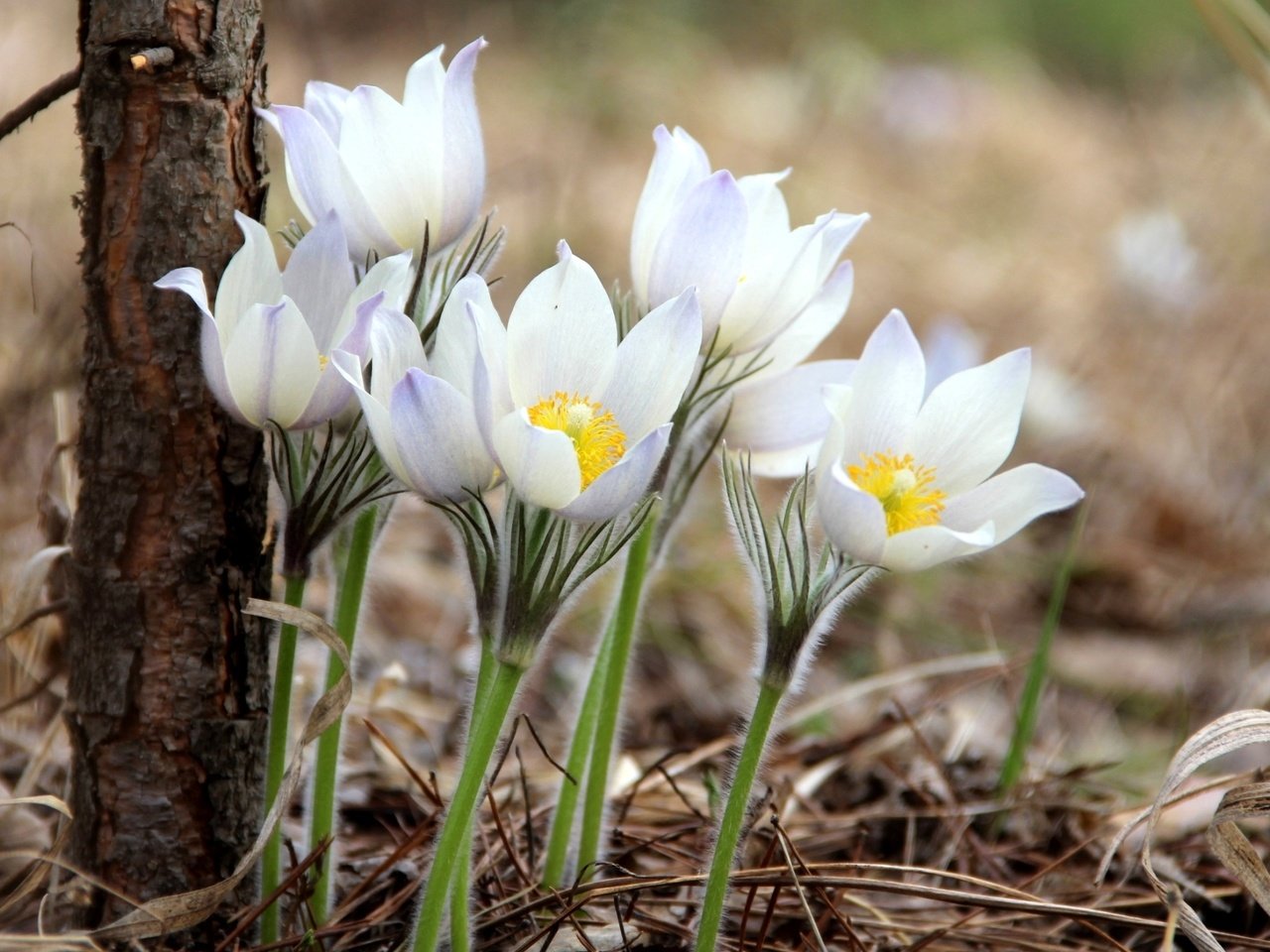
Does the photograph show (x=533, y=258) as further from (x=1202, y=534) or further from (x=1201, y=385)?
(x=1201, y=385)

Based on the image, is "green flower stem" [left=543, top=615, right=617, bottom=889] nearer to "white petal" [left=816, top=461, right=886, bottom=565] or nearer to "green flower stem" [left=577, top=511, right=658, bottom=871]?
"green flower stem" [left=577, top=511, right=658, bottom=871]

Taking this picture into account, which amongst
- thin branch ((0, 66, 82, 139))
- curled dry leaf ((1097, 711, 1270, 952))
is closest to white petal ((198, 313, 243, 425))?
thin branch ((0, 66, 82, 139))

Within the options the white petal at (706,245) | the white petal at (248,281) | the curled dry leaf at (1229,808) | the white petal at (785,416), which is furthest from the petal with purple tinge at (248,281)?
the curled dry leaf at (1229,808)

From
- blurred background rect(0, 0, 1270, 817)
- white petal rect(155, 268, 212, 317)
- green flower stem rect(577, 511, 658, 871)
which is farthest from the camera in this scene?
blurred background rect(0, 0, 1270, 817)

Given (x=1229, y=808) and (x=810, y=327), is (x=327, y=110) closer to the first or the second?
(x=810, y=327)

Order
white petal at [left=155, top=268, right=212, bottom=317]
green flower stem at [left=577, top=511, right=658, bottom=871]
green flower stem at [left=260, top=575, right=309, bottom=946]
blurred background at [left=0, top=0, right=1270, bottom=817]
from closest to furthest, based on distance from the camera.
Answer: white petal at [left=155, top=268, right=212, bottom=317] → green flower stem at [left=260, top=575, right=309, bottom=946] → green flower stem at [left=577, top=511, right=658, bottom=871] → blurred background at [left=0, top=0, right=1270, bottom=817]

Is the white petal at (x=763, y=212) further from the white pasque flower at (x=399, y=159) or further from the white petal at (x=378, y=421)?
the white petal at (x=378, y=421)
